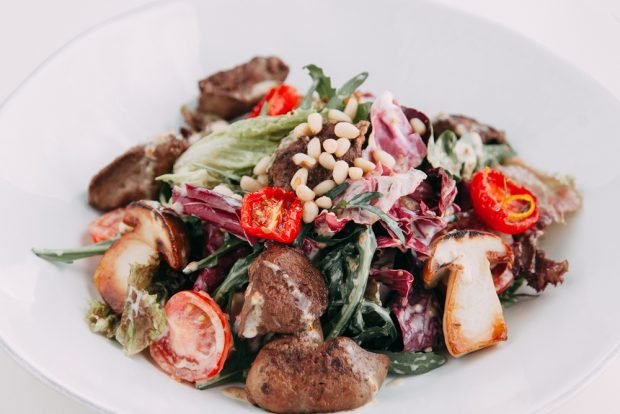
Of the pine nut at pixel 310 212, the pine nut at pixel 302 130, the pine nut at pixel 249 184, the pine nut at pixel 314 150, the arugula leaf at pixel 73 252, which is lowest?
the arugula leaf at pixel 73 252

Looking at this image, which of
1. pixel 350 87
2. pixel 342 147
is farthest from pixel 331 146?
pixel 350 87

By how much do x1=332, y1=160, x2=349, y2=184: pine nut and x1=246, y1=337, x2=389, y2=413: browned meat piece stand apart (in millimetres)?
955

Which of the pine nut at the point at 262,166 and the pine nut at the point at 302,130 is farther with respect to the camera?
the pine nut at the point at 262,166

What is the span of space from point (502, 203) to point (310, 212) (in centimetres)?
129

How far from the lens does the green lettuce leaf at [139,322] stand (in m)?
4.11

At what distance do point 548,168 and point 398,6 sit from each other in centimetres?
190

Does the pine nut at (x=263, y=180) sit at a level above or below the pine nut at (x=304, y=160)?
below

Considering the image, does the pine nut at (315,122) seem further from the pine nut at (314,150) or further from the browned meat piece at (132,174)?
the browned meat piece at (132,174)

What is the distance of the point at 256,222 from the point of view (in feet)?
13.7

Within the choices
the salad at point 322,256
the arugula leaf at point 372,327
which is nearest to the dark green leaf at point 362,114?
the salad at point 322,256

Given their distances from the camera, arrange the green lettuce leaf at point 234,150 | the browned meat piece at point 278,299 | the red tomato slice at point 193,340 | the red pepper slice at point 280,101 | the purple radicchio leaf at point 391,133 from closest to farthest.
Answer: the browned meat piece at point 278,299, the red tomato slice at point 193,340, the purple radicchio leaf at point 391,133, the green lettuce leaf at point 234,150, the red pepper slice at point 280,101

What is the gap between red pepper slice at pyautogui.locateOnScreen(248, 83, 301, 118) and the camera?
5.32 metres

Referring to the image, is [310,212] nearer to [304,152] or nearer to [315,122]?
[304,152]

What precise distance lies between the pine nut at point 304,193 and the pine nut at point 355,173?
0.25 metres
